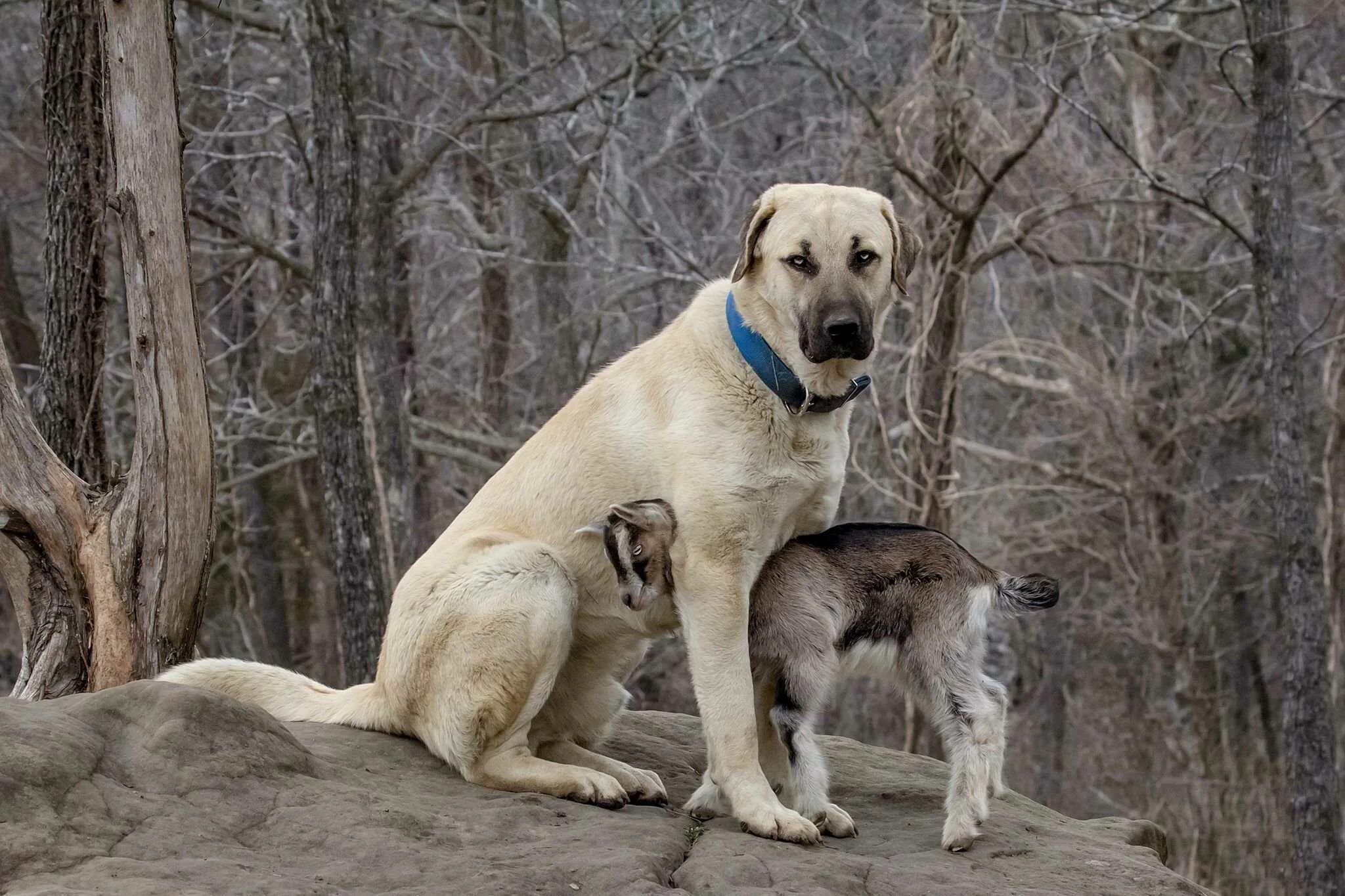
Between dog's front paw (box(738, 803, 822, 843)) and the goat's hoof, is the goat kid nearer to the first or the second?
the goat's hoof

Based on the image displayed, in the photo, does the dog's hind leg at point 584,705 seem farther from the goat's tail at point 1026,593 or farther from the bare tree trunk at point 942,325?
the bare tree trunk at point 942,325

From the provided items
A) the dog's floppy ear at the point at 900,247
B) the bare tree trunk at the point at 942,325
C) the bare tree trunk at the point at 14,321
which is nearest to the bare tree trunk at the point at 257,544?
the bare tree trunk at the point at 14,321

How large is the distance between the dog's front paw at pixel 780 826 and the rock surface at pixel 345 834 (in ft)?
0.25

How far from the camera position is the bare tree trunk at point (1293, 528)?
33.8 feet

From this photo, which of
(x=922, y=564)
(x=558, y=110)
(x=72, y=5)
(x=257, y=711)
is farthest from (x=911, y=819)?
(x=558, y=110)

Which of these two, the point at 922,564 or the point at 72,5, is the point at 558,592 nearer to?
the point at 922,564

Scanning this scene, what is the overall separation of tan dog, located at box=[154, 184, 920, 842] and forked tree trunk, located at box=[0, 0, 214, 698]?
0.60 metres

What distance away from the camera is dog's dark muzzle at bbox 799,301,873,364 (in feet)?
17.1

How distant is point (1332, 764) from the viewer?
10391 mm

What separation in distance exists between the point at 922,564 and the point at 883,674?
489 millimetres

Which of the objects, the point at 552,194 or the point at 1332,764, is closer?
the point at 1332,764

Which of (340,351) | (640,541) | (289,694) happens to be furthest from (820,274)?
(340,351)

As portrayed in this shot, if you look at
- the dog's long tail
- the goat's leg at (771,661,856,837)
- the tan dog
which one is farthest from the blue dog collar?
the dog's long tail

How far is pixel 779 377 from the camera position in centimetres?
541
